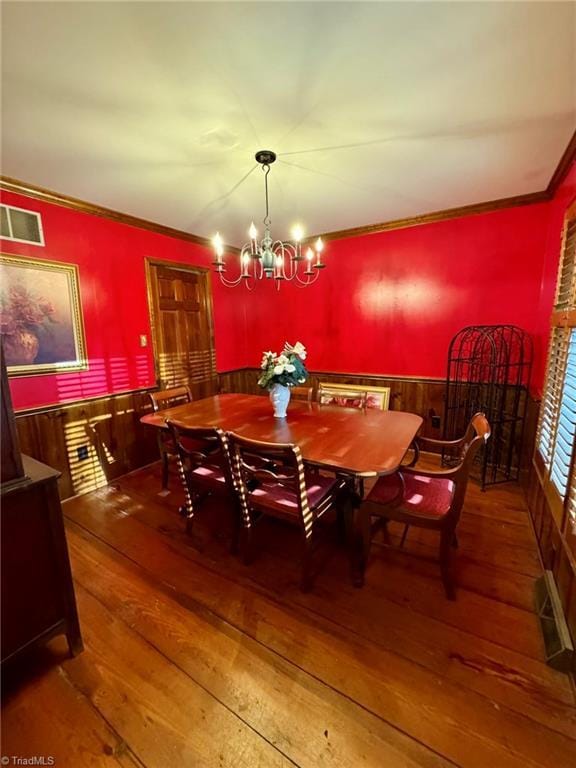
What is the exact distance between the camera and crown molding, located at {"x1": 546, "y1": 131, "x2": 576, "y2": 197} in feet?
6.59

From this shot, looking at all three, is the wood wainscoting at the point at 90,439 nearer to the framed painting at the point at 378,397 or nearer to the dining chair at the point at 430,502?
the framed painting at the point at 378,397

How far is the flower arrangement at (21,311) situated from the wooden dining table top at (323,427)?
1198mm

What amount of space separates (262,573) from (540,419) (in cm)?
226

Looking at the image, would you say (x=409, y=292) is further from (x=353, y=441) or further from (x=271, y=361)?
(x=353, y=441)

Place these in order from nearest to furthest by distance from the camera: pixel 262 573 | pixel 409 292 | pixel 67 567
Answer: pixel 67 567 → pixel 262 573 → pixel 409 292

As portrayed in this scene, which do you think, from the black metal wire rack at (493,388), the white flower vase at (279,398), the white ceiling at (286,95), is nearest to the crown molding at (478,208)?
the white ceiling at (286,95)

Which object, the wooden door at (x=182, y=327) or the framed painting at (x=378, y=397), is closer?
the framed painting at (x=378, y=397)

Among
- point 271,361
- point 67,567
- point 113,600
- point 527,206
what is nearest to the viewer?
point 67,567

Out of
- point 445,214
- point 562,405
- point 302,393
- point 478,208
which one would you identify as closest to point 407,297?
point 445,214

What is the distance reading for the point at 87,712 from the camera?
120 centimetres

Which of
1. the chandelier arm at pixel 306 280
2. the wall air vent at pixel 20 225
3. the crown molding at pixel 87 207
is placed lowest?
the chandelier arm at pixel 306 280

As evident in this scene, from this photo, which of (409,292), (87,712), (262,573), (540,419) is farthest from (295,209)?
(87,712)

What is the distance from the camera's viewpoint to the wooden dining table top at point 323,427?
1.63m

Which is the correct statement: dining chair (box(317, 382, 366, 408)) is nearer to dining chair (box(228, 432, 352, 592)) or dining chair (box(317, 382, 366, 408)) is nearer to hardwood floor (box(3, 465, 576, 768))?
dining chair (box(228, 432, 352, 592))
